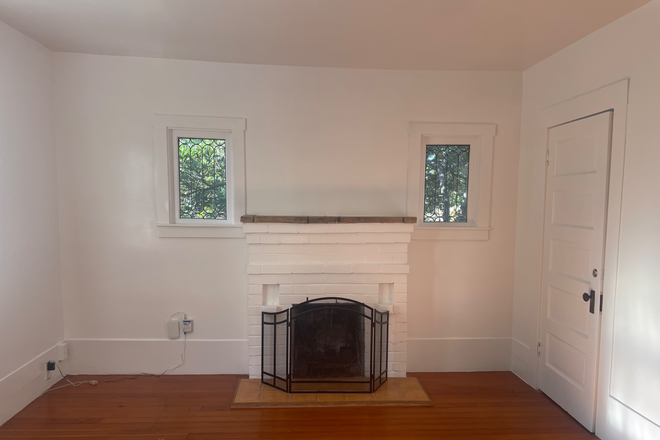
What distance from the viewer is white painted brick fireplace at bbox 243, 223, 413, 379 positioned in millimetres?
2816

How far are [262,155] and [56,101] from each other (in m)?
1.69

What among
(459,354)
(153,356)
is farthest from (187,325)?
(459,354)

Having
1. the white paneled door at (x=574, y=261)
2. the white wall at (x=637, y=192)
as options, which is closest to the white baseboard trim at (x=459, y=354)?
the white paneled door at (x=574, y=261)

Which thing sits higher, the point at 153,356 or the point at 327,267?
the point at 327,267

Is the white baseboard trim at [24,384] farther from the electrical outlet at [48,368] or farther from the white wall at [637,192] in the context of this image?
the white wall at [637,192]

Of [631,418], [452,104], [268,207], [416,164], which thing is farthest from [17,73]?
[631,418]

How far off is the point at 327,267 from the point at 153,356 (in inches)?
66.6

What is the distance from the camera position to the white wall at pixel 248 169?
282 cm

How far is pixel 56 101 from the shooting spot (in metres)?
2.77

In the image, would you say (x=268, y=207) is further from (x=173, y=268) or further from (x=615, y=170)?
(x=615, y=170)

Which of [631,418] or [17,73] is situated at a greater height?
[17,73]

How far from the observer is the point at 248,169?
2924 mm

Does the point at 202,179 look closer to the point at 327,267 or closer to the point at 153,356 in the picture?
the point at 327,267

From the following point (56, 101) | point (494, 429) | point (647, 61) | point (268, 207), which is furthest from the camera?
point (268, 207)
